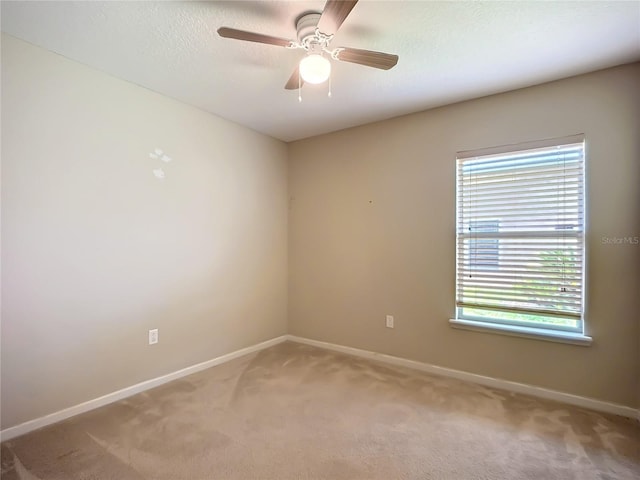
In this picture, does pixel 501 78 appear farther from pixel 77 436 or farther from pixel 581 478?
pixel 77 436

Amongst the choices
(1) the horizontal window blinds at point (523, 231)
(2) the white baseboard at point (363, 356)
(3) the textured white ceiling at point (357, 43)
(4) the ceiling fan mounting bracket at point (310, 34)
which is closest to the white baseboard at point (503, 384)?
(2) the white baseboard at point (363, 356)

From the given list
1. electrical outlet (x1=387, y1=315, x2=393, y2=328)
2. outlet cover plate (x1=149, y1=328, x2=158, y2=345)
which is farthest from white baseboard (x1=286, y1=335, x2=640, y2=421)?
outlet cover plate (x1=149, y1=328, x2=158, y2=345)

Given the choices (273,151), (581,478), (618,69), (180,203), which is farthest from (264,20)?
(581,478)

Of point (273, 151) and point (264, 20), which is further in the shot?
point (273, 151)

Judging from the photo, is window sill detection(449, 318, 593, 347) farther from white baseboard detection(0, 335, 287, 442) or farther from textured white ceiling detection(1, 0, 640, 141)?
white baseboard detection(0, 335, 287, 442)

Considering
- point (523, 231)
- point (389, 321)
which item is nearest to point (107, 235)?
point (389, 321)

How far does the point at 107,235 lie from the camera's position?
2461 millimetres

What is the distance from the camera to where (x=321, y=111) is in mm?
3137

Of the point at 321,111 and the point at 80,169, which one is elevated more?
the point at 321,111

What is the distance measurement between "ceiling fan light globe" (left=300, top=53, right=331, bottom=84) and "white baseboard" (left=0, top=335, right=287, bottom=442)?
8.56ft

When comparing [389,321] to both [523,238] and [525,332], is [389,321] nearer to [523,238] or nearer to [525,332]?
[525,332]

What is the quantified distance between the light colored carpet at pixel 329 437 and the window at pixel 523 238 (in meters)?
0.65

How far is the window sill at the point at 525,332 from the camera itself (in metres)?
2.43

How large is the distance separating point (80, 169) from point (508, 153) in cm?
325
